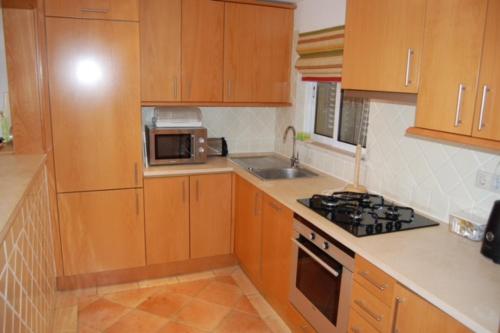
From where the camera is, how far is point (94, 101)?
110 inches

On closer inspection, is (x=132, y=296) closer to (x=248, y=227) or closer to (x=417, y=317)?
(x=248, y=227)

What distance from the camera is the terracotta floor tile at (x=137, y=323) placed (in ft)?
8.59

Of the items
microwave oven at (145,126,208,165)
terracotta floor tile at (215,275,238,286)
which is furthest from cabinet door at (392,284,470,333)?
microwave oven at (145,126,208,165)

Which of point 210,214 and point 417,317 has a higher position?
point 417,317

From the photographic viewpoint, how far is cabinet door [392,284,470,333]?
1.36 metres

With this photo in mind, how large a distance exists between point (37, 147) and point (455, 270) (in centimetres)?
262

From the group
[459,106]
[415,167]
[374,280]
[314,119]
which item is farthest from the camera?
[314,119]

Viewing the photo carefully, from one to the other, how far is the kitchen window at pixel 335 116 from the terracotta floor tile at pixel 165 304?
66.3 inches

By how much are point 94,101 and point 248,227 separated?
145 centimetres

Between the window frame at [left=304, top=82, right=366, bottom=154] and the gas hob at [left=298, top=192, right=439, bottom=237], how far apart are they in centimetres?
74

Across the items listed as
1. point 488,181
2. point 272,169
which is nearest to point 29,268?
point 272,169

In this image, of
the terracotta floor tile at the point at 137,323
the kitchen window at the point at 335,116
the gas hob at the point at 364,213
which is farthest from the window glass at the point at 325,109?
the terracotta floor tile at the point at 137,323

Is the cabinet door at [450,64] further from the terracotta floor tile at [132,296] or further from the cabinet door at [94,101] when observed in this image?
the terracotta floor tile at [132,296]

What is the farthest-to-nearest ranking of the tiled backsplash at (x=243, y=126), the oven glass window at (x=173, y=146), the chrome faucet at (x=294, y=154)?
the tiled backsplash at (x=243, y=126) < the chrome faucet at (x=294, y=154) < the oven glass window at (x=173, y=146)
